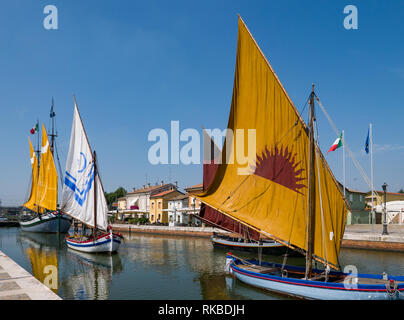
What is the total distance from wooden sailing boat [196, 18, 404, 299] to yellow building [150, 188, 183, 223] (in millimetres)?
53467

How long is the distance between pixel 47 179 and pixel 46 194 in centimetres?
261

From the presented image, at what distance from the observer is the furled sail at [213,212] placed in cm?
3491

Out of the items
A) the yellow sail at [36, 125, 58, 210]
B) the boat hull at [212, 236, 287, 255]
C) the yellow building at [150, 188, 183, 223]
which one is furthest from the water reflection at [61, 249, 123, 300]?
the yellow building at [150, 188, 183, 223]

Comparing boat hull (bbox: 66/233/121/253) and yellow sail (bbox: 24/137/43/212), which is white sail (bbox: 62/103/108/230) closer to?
boat hull (bbox: 66/233/121/253)

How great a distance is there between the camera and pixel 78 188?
37344mm

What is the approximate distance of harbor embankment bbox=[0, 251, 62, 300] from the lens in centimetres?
1147

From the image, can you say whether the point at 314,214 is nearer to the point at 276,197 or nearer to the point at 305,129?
the point at 276,197

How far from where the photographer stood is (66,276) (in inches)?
925

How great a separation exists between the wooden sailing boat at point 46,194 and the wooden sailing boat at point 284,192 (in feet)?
142

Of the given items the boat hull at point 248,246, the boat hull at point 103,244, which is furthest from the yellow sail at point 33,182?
the boat hull at point 248,246

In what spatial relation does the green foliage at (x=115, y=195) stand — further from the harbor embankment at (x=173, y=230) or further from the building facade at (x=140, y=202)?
the harbor embankment at (x=173, y=230)

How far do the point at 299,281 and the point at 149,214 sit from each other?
64.8 meters
